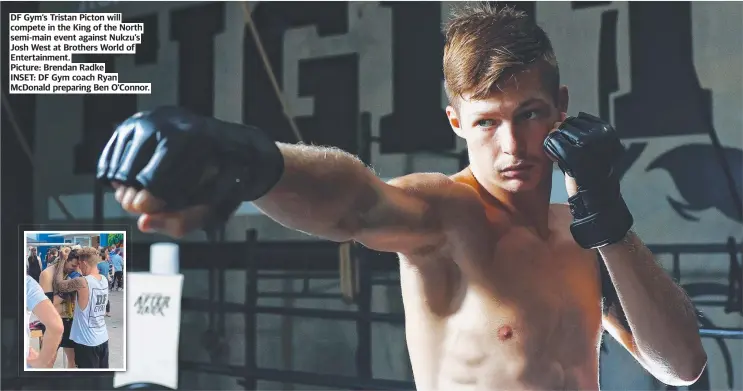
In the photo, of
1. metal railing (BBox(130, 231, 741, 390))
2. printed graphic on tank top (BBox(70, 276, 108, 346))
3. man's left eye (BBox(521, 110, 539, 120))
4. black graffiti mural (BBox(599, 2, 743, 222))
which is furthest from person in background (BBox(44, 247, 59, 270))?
black graffiti mural (BBox(599, 2, 743, 222))

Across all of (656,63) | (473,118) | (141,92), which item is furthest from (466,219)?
(141,92)

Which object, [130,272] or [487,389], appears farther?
[130,272]

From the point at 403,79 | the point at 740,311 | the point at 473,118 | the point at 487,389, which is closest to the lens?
the point at 487,389

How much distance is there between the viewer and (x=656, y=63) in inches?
63.4

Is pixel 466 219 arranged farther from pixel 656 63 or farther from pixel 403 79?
pixel 656 63

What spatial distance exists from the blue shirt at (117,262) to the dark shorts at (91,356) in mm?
195

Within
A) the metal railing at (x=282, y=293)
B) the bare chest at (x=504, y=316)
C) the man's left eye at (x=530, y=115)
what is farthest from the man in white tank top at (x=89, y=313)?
the man's left eye at (x=530, y=115)

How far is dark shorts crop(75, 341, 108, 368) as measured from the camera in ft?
5.82

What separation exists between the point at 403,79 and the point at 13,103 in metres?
1.10

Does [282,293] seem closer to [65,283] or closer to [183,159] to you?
[65,283]

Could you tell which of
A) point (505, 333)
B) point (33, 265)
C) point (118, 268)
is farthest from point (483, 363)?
point (33, 265)

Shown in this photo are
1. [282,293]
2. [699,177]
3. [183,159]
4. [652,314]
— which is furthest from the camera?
[282,293]

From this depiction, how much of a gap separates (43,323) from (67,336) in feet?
0.27

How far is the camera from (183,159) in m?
0.57
